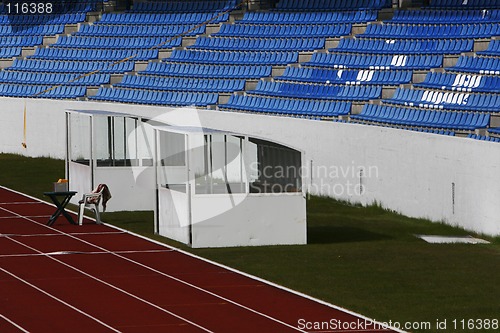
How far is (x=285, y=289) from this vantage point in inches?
738

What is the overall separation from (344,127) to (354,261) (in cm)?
883

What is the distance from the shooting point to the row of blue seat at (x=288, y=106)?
112 feet

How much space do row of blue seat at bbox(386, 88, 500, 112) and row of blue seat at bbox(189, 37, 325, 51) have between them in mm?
6200

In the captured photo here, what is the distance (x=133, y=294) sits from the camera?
60.6 ft

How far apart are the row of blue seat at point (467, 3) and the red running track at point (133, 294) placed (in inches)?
594

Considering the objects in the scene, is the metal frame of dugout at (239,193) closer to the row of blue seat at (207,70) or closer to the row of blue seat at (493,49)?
the row of blue seat at (493,49)

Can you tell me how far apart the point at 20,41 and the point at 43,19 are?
181 cm

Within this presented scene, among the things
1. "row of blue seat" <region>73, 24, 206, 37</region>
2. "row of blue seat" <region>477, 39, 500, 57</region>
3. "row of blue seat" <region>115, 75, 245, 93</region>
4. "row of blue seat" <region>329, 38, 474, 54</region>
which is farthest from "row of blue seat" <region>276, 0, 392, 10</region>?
"row of blue seat" <region>477, 39, 500, 57</region>

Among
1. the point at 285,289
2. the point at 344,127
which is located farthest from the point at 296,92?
the point at 285,289

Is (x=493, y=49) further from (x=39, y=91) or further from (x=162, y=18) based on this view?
(x=39, y=91)

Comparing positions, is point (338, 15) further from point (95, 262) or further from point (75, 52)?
point (95, 262)

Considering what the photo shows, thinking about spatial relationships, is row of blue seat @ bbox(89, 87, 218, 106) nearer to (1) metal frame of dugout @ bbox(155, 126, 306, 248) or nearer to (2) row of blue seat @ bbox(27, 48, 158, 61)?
(2) row of blue seat @ bbox(27, 48, 158, 61)

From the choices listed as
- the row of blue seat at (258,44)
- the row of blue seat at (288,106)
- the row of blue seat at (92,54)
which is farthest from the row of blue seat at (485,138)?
the row of blue seat at (92,54)

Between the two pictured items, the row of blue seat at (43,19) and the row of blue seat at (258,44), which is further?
the row of blue seat at (43,19)
